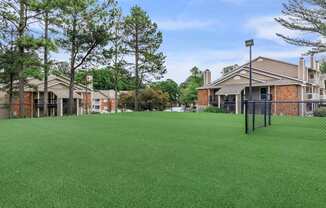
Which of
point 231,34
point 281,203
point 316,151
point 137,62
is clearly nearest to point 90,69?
point 137,62

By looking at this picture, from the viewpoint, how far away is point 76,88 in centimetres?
3359

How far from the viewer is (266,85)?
28.8 meters

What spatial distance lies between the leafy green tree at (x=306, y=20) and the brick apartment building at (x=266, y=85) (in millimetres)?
12926

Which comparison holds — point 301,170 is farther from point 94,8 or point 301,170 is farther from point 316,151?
point 94,8

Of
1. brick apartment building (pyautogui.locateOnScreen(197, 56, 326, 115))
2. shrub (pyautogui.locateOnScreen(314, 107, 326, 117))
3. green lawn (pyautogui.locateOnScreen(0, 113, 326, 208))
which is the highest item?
brick apartment building (pyautogui.locateOnScreen(197, 56, 326, 115))

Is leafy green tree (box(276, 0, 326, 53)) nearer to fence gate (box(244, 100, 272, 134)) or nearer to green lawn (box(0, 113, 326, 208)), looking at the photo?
fence gate (box(244, 100, 272, 134))

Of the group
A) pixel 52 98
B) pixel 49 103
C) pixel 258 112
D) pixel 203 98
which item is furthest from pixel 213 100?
pixel 258 112

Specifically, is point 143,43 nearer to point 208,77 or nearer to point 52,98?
point 208,77

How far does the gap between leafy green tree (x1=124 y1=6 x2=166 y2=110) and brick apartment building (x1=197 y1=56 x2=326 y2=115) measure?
24.3ft

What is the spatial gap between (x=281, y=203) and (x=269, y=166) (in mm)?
1653

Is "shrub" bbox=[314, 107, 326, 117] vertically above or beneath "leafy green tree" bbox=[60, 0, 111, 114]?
beneath

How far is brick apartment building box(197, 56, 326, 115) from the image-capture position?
27.8 m

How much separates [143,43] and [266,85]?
13151 millimetres

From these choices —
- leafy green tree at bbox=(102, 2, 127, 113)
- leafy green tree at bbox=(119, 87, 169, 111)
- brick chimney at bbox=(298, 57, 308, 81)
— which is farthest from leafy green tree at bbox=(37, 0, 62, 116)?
brick chimney at bbox=(298, 57, 308, 81)
